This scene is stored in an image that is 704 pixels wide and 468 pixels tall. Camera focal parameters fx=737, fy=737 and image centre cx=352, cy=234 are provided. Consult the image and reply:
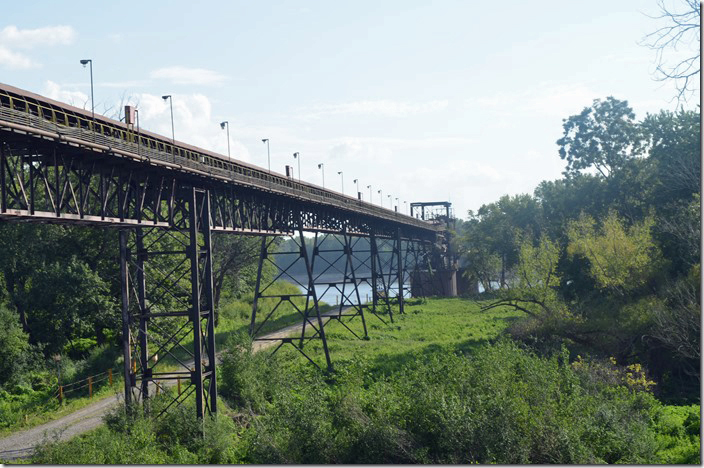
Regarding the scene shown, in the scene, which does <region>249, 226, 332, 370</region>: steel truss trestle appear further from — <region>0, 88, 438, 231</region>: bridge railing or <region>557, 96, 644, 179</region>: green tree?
<region>557, 96, 644, 179</region>: green tree

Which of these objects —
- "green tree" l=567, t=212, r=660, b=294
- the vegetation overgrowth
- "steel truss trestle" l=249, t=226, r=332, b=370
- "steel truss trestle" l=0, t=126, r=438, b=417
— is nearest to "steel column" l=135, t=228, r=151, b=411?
"steel truss trestle" l=0, t=126, r=438, b=417

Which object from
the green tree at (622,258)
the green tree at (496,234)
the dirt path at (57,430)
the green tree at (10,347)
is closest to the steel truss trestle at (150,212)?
the dirt path at (57,430)

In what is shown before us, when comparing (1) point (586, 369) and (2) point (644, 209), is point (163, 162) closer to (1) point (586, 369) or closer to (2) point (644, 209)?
(1) point (586, 369)

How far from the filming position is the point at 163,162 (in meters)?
21.7

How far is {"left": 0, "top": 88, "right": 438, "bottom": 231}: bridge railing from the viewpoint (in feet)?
55.9

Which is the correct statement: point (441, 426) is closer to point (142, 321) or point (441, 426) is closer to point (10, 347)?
point (142, 321)

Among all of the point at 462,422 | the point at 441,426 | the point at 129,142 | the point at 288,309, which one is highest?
the point at 129,142

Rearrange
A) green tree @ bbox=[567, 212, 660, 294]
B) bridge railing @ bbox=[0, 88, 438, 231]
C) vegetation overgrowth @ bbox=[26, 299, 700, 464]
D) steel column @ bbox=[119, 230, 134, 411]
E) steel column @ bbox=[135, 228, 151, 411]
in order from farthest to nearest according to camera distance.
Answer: green tree @ bbox=[567, 212, 660, 294]
steel column @ bbox=[135, 228, 151, 411]
steel column @ bbox=[119, 230, 134, 411]
vegetation overgrowth @ bbox=[26, 299, 700, 464]
bridge railing @ bbox=[0, 88, 438, 231]

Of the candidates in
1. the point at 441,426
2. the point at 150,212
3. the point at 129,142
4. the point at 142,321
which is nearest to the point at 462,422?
the point at 441,426

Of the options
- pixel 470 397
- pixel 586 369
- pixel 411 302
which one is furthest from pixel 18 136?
pixel 411 302

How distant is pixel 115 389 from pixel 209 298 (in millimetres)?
7775

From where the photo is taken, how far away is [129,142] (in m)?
20.4

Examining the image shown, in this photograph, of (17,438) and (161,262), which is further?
(161,262)

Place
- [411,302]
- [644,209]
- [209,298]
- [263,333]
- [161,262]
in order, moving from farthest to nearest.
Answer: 1. [411,302]
2. [644,209]
3. [263,333]
4. [161,262]
5. [209,298]
